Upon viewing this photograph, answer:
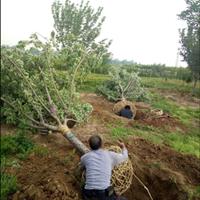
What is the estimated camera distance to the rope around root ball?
8.66 meters

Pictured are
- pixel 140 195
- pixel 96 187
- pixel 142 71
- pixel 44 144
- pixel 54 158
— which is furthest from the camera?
pixel 142 71

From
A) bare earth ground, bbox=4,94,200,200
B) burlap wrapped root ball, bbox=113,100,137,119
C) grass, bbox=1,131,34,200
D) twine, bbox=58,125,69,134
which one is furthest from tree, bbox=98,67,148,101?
twine, bbox=58,125,69,134

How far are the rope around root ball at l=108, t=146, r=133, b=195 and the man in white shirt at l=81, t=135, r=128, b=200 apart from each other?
493 mm

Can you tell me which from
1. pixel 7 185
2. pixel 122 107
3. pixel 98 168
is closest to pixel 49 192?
pixel 7 185

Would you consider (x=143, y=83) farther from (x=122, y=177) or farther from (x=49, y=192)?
(x=49, y=192)

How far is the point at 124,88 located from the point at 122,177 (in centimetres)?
1154

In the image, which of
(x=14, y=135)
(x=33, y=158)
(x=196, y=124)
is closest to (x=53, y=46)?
(x=14, y=135)

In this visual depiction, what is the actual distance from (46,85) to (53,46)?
121cm

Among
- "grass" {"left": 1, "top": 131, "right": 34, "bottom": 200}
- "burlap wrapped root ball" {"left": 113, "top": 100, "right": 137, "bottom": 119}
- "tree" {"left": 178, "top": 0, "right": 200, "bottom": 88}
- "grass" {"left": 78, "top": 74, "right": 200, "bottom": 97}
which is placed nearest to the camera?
"grass" {"left": 1, "top": 131, "right": 34, "bottom": 200}

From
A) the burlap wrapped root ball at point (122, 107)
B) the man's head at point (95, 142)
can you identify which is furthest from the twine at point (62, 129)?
the burlap wrapped root ball at point (122, 107)

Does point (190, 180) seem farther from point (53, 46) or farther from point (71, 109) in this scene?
point (53, 46)

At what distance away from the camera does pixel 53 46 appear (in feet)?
40.1

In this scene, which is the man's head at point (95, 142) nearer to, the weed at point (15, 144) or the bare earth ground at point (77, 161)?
the bare earth ground at point (77, 161)

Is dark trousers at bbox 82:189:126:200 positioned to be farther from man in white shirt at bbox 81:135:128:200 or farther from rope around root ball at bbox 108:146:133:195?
rope around root ball at bbox 108:146:133:195
